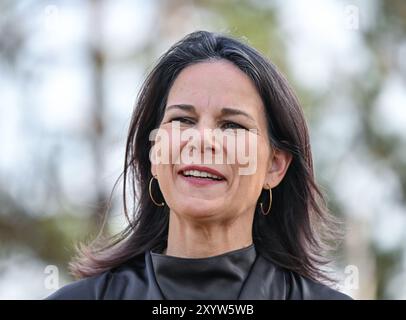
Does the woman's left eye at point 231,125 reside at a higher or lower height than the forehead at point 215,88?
lower

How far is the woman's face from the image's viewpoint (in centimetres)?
340

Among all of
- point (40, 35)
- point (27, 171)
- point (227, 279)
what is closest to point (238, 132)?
point (227, 279)

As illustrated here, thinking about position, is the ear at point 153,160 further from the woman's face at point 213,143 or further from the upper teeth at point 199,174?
the upper teeth at point 199,174

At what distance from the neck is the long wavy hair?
0.18 meters

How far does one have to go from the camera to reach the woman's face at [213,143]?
3.40 meters

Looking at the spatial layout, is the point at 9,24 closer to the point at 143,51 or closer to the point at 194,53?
the point at 143,51

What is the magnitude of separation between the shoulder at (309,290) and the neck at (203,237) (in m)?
0.25

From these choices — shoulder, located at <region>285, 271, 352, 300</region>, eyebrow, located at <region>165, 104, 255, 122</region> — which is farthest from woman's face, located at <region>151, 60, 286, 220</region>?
shoulder, located at <region>285, 271, 352, 300</region>

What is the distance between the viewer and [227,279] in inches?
138

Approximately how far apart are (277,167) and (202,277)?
57 cm

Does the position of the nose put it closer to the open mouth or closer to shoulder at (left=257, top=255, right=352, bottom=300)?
the open mouth

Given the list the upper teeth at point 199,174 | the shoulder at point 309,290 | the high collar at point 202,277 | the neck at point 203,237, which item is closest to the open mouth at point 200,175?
→ the upper teeth at point 199,174

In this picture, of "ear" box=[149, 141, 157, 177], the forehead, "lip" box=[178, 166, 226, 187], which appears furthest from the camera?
"ear" box=[149, 141, 157, 177]
